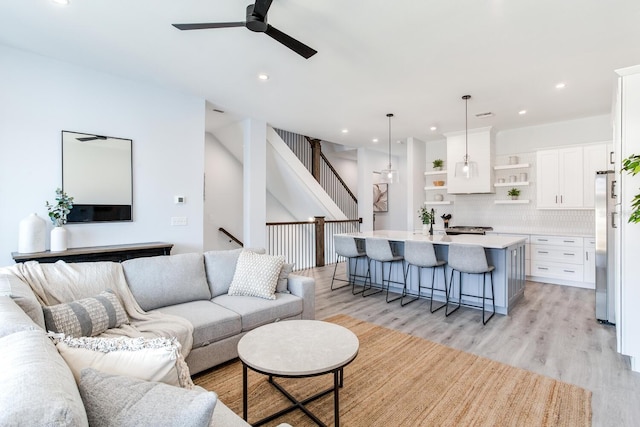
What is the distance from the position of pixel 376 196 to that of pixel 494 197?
12.4 ft

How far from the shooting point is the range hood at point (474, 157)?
599 cm

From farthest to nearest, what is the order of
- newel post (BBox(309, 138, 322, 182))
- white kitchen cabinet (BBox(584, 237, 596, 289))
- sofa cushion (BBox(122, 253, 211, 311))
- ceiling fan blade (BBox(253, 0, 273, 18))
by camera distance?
newel post (BBox(309, 138, 322, 182)) < white kitchen cabinet (BBox(584, 237, 596, 289)) < sofa cushion (BBox(122, 253, 211, 311)) < ceiling fan blade (BBox(253, 0, 273, 18))

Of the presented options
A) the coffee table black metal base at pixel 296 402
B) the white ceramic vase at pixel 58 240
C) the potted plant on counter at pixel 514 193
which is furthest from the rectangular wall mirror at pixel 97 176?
the potted plant on counter at pixel 514 193

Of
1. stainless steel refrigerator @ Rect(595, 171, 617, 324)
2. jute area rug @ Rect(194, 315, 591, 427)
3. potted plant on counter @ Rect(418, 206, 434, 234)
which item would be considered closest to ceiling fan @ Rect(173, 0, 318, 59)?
jute area rug @ Rect(194, 315, 591, 427)

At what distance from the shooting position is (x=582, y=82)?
384 cm

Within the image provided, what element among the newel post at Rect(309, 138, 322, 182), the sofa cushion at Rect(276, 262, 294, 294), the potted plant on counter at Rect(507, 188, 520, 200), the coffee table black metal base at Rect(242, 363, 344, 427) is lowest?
the coffee table black metal base at Rect(242, 363, 344, 427)

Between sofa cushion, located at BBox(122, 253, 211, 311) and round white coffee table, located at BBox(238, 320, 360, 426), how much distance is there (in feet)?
3.53

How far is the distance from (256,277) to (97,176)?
2.34 meters

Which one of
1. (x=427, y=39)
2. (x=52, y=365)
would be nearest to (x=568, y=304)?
(x=427, y=39)

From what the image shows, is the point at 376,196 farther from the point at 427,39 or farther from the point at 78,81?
the point at 78,81

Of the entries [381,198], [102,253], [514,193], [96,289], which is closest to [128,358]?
[96,289]

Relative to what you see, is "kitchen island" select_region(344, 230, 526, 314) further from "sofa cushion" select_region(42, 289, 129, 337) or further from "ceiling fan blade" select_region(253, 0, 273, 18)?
"sofa cushion" select_region(42, 289, 129, 337)

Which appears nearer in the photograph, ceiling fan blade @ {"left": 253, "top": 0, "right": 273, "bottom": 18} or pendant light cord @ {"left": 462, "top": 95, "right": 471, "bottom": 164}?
ceiling fan blade @ {"left": 253, "top": 0, "right": 273, "bottom": 18}

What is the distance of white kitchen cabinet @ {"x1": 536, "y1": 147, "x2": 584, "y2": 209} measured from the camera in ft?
17.4
